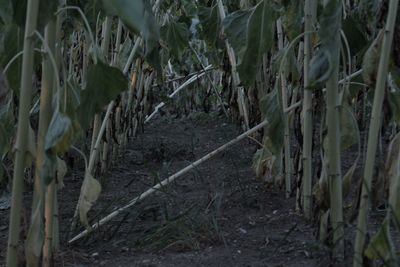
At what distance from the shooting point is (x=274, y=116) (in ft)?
6.08

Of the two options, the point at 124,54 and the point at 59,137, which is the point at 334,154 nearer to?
the point at 59,137

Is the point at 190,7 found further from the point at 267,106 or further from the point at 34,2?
the point at 34,2

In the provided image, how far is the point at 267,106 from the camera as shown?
1871 millimetres

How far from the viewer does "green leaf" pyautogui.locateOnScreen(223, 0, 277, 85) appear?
1.93 m

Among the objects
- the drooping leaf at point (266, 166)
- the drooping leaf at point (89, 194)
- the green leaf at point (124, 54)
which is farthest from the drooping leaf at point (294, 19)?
the drooping leaf at point (89, 194)

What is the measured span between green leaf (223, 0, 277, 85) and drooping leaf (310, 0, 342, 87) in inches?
21.0

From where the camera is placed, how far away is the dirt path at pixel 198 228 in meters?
2.01

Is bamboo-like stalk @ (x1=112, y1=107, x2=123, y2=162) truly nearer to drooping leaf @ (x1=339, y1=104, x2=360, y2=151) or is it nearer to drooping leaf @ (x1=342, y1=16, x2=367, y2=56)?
drooping leaf @ (x1=342, y1=16, x2=367, y2=56)

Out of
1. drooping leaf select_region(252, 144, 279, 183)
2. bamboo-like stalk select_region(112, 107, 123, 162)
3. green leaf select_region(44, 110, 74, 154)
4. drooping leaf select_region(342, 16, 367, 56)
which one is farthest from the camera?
bamboo-like stalk select_region(112, 107, 123, 162)

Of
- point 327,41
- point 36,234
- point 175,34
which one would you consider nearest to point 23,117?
point 36,234

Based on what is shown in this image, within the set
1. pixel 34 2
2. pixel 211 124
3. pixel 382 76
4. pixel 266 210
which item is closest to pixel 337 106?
pixel 382 76

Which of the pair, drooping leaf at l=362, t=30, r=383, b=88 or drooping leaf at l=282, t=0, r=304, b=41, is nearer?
drooping leaf at l=362, t=30, r=383, b=88

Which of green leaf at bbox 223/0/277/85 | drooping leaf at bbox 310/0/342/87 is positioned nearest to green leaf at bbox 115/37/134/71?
green leaf at bbox 223/0/277/85

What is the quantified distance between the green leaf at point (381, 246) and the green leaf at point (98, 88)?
70 cm
